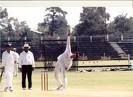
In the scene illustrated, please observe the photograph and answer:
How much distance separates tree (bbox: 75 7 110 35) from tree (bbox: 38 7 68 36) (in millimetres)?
2500

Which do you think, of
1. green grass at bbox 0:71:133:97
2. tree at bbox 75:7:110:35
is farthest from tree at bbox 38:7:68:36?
green grass at bbox 0:71:133:97

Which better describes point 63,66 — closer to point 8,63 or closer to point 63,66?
point 63,66

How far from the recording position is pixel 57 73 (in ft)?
73.4

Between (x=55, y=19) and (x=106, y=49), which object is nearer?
(x=106, y=49)

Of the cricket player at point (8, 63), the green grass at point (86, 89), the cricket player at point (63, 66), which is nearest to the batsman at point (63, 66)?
the cricket player at point (63, 66)

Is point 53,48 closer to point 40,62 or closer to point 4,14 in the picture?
point 40,62

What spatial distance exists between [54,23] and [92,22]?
560cm

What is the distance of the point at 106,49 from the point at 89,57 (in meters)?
1.90

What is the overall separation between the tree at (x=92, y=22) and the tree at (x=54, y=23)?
250 centimetres

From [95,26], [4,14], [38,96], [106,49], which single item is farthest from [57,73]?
[95,26]

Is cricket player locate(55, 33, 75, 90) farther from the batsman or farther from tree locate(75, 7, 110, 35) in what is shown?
tree locate(75, 7, 110, 35)

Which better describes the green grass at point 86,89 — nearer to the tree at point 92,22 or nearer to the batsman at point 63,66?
the batsman at point 63,66

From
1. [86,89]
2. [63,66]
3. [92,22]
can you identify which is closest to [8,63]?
[63,66]

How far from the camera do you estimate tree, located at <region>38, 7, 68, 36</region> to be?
77.2m
